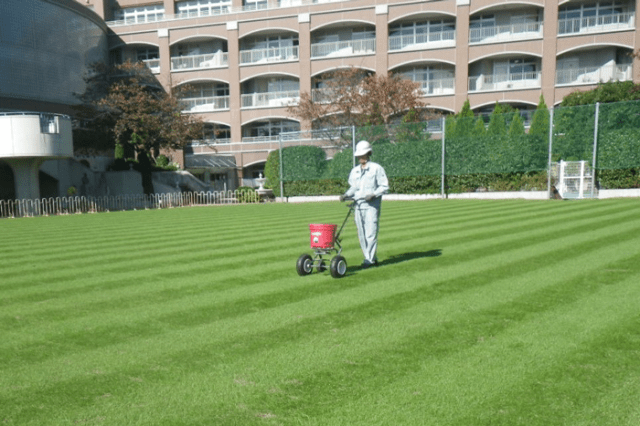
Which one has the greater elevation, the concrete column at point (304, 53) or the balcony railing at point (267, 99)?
the concrete column at point (304, 53)

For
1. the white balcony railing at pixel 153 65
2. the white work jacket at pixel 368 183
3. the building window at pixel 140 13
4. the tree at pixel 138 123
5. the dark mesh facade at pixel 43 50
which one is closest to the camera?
the white work jacket at pixel 368 183

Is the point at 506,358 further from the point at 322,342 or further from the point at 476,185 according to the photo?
the point at 476,185

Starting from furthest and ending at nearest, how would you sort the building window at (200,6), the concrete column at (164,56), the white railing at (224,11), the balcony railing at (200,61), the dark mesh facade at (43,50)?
the building window at (200,6), the concrete column at (164,56), the balcony railing at (200,61), the white railing at (224,11), the dark mesh facade at (43,50)

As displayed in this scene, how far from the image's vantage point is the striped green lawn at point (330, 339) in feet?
11.4

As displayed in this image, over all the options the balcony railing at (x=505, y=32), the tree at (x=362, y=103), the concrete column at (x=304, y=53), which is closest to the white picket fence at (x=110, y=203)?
the tree at (x=362, y=103)

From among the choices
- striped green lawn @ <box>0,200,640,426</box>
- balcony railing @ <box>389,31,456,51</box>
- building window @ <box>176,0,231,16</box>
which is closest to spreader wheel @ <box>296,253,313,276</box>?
striped green lawn @ <box>0,200,640,426</box>

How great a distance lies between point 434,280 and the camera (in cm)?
719

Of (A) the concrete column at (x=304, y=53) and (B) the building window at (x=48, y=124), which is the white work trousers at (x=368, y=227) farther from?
(A) the concrete column at (x=304, y=53)

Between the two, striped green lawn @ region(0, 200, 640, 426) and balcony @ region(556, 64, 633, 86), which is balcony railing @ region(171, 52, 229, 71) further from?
striped green lawn @ region(0, 200, 640, 426)

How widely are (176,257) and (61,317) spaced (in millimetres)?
4111

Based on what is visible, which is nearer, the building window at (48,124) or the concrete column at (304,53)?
the building window at (48,124)

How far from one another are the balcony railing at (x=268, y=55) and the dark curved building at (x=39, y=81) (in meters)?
13.7

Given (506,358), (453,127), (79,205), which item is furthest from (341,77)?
(506,358)

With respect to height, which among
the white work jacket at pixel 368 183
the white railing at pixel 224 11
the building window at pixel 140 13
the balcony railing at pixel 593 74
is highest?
the building window at pixel 140 13
